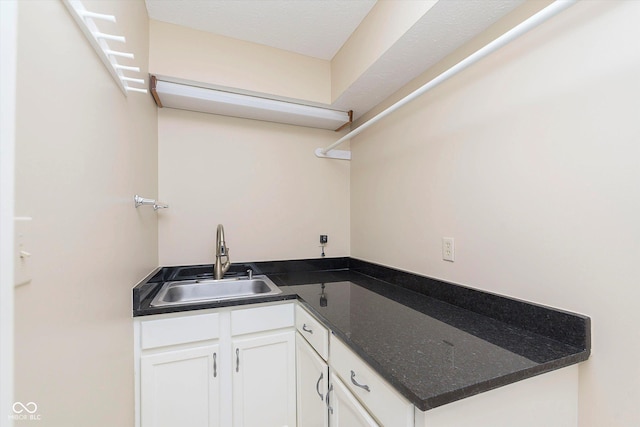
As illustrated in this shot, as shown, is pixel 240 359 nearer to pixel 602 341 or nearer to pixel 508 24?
pixel 602 341

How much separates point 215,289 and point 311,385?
0.89 meters

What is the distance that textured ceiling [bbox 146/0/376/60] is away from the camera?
1460 millimetres

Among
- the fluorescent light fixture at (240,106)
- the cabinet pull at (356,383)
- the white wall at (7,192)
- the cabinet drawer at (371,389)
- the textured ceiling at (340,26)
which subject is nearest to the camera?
the white wall at (7,192)

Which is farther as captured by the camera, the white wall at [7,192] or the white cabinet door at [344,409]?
the white cabinet door at [344,409]

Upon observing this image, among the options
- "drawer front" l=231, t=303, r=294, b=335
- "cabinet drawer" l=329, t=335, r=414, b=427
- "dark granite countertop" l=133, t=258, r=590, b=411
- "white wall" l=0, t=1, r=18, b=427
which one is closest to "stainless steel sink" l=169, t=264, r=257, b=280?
"dark granite countertop" l=133, t=258, r=590, b=411

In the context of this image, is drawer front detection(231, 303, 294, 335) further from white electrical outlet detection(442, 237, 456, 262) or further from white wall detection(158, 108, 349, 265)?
white electrical outlet detection(442, 237, 456, 262)

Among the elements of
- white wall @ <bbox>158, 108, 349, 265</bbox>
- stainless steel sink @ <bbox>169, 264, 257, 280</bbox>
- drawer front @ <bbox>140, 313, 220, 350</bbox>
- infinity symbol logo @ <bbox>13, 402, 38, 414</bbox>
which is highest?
white wall @ <bbox>158, 108, 349, 265</bbox>

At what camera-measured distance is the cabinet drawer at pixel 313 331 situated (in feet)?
3.81

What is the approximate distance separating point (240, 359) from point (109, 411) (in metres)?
0.60

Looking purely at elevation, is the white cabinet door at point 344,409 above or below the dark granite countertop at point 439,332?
below

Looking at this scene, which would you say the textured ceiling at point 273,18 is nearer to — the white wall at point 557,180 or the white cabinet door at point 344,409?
the white wall at point 557,180

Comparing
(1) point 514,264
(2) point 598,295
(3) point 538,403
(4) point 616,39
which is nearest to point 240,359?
(3) point 538,403

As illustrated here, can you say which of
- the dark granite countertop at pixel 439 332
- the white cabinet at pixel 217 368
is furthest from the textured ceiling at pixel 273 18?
the white cabinet at pixel 217 368

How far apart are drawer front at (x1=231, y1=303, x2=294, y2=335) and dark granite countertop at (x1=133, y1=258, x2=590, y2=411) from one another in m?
0.07
